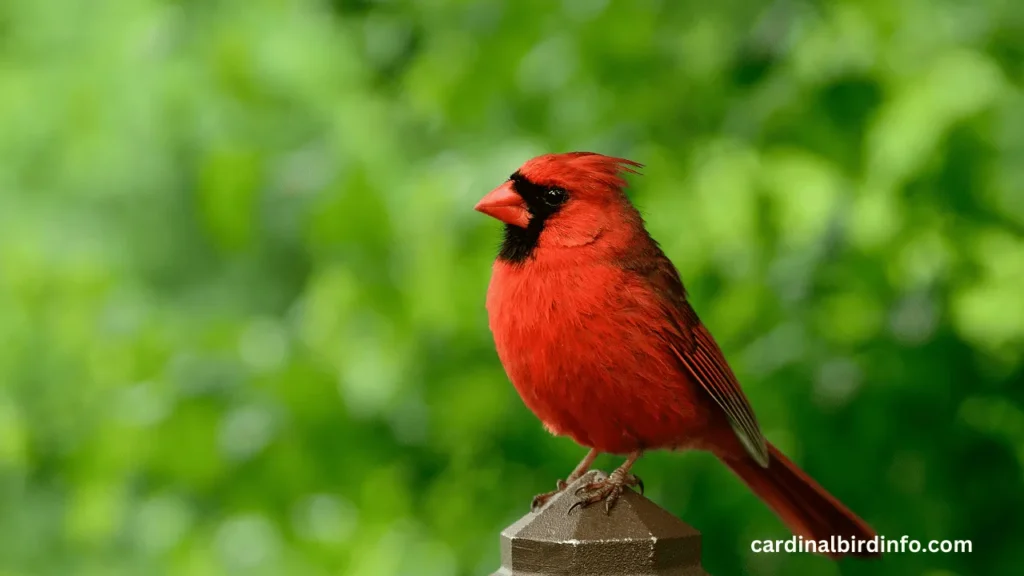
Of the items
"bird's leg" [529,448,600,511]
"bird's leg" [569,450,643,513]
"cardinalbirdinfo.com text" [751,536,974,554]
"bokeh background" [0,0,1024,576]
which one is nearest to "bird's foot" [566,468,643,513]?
"bird's leg" [569,450,643,513]

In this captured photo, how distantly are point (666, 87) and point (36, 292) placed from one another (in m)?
1.76

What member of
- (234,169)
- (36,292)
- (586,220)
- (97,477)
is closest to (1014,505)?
(586,220)

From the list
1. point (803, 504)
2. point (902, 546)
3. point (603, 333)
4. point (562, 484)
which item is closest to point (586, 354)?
point (603, 333)

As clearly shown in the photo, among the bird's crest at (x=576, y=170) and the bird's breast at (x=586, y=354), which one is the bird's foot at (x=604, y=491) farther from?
the bird's crest at (x=576, y=170)

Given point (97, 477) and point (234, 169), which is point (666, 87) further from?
point (97, 477)

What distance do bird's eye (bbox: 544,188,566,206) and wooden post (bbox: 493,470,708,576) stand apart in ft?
1.79

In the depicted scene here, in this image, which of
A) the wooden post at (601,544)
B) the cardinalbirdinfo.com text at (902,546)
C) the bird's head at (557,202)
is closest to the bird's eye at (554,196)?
the bird's head at (557,202)

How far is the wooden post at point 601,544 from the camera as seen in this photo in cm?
121

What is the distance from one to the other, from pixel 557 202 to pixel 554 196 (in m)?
0.01

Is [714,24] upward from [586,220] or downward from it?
upward

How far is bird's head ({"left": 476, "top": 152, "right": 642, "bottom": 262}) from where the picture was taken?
1.62 metres

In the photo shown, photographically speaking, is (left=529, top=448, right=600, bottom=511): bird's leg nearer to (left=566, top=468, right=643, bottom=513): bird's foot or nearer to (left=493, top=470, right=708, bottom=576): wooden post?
(left=566, top=468, right=643, bottom=513): bird's foot

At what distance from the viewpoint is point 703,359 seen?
5.90 feet

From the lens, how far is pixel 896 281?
7.79ft
